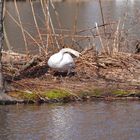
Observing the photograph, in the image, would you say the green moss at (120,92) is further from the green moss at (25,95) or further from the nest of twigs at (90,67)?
the green moss at (25,95)

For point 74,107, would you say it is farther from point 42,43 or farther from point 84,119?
point 42,43

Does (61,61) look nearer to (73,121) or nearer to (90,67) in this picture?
(90,67)

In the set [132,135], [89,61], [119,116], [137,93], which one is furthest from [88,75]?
[132,135]

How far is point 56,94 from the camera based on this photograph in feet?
36.1

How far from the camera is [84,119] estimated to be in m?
9.72

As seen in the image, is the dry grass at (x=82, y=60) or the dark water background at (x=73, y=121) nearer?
the dark water background at (x=73, y=121)

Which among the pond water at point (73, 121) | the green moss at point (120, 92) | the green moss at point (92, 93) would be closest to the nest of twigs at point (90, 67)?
the green moss at point (120, 92)

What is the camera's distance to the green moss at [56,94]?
35.8ft

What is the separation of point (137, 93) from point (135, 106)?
2.34 feet

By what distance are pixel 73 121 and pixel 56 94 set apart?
151 centimetres

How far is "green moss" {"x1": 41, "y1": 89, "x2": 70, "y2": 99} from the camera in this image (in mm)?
10914

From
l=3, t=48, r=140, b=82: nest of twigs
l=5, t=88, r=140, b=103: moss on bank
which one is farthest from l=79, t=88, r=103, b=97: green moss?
l=3, t=48, r=140, b=82: nest of twigs

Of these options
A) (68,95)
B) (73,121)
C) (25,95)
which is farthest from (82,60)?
(73,121)

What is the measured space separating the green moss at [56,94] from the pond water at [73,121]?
262mm
